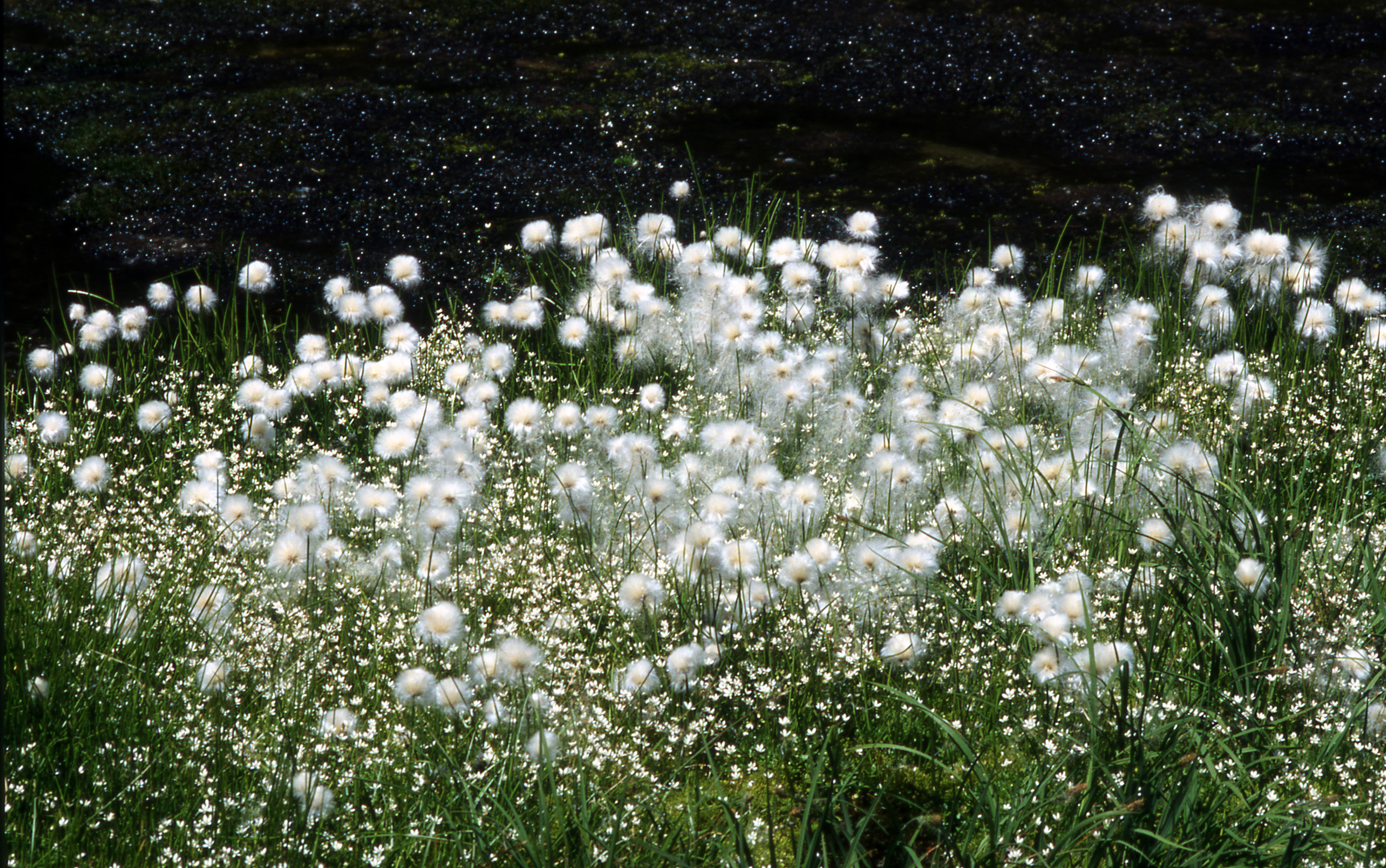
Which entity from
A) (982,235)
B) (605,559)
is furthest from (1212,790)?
(982,235)

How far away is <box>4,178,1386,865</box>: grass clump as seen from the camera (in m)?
2.06

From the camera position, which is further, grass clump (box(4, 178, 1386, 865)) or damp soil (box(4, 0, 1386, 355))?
damp soil (box(4, 0, 1386, 355))

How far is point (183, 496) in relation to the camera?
3.01 m

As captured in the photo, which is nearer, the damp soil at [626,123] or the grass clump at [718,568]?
the grass clump at [718,568]

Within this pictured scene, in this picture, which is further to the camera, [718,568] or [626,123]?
[626,123]

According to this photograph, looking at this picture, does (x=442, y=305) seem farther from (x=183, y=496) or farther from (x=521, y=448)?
(x=183, y=496)

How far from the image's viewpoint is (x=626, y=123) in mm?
6312

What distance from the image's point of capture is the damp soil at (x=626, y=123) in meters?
5.02

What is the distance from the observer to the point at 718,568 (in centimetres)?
265

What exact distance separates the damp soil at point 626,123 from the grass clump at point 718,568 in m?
0.84

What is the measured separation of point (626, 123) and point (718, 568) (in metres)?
4.19

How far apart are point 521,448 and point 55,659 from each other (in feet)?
4.37

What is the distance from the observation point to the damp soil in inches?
198

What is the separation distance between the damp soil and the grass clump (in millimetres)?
843
